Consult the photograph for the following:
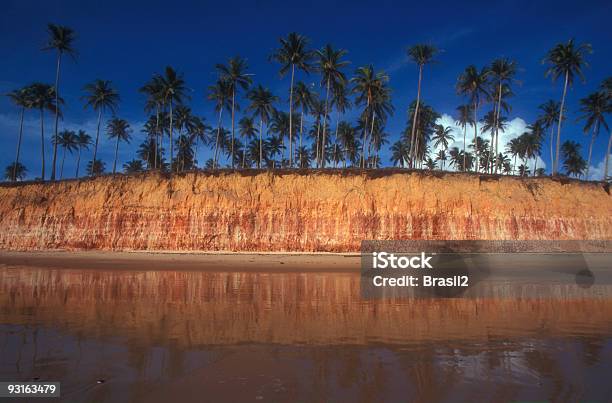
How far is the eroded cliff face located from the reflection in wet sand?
17.1m

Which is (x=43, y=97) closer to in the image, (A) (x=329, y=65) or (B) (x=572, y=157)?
(A) (x=329, y=65)

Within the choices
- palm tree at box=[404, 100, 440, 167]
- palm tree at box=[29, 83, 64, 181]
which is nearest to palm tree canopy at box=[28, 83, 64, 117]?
palm tree at box=[29, 83, 64, 181]

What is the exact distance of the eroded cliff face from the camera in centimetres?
2841

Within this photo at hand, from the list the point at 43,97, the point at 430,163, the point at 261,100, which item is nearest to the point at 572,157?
the point at 430,163

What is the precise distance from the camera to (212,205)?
3005 cm

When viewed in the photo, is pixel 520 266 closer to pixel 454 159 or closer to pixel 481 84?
pixel 481 84

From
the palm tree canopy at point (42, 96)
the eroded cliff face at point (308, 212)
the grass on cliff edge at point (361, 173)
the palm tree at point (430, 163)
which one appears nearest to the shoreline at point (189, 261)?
the eroded cliff face at point (308, 212)

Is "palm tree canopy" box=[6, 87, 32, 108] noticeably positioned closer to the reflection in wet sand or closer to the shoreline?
the shoreline

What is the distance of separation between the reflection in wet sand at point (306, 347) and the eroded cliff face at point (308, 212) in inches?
672

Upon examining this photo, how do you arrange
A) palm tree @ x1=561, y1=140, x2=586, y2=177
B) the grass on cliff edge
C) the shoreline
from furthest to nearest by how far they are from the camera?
palm tree @ x1=561, y1=140, x2=586, y2=177
the grass on cliff edge
the shoreline

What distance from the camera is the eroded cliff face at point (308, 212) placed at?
28406 millimetres

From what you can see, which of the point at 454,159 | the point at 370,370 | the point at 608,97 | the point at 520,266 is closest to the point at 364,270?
the point at 520,266

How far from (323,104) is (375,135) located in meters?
9.03

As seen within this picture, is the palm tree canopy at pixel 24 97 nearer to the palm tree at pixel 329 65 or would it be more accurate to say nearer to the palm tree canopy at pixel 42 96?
the palm tree canopy at pixel 42 96
